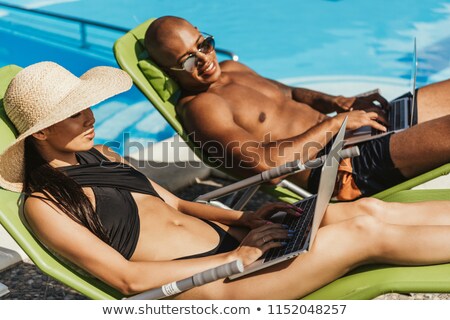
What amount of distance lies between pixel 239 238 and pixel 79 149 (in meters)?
0.88

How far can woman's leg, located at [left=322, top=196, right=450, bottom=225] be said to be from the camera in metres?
3.34

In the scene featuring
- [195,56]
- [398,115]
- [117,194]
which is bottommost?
[117,194]

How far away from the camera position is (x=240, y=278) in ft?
10.2

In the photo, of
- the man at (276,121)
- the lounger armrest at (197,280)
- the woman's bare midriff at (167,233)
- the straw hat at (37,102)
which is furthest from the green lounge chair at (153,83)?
the lounger armrest at (197,280)


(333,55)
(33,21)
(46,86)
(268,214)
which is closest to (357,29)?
(333,55)

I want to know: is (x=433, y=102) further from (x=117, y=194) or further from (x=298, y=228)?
(x=117, y=194)

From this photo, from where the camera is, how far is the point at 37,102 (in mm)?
3059

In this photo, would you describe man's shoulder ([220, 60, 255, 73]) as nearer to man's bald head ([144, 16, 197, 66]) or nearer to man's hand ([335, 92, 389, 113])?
man's bald head ([144, 16, 197, 66])

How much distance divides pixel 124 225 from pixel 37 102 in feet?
2.08

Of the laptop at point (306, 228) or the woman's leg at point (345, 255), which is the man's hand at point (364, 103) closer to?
the laptop at point (306, 228)

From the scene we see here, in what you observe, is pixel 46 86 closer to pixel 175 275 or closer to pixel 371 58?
pixel 175 275

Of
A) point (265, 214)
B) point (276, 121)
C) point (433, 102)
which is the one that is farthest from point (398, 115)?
point (265, 214)

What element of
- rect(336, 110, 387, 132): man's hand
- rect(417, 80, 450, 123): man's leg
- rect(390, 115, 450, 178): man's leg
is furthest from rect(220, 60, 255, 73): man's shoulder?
rect(390, 115, 450, 178): man's leg
